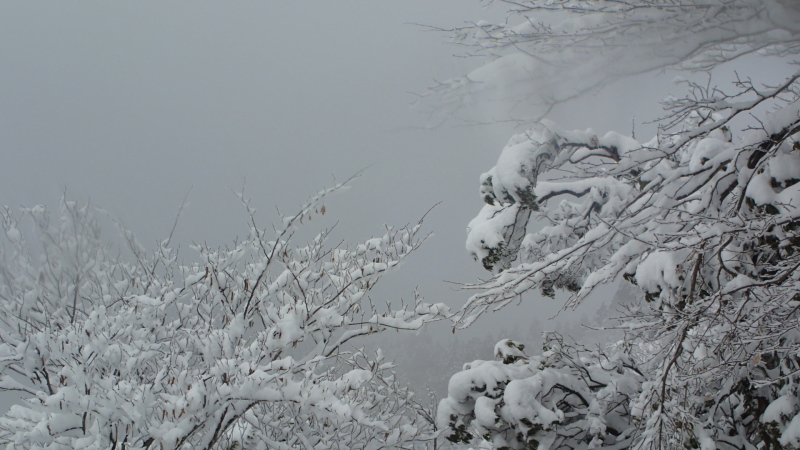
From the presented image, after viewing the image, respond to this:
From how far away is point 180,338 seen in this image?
5113mm

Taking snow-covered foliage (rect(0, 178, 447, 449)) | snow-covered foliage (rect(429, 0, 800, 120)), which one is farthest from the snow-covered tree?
snow-covered foliage (rect(0, 178, 447, 449))

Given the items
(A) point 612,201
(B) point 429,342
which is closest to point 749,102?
(A) point 612,201

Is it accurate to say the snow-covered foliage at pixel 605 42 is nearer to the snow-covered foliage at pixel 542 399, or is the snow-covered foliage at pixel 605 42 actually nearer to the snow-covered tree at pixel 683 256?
the snow-covered tree at pixel 683 256

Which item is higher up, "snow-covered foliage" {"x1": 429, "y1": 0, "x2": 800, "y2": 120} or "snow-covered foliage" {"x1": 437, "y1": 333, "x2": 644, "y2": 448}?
"snow-covered foliage" {"x1": 429, "y1": 0, "x2": 800, "y2": 120}

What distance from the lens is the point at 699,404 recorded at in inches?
141

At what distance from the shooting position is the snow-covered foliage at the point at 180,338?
3.50m

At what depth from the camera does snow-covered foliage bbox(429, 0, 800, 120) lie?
2451 millimetres

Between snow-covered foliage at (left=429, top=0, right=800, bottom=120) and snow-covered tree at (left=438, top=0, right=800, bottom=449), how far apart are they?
0.03 ft

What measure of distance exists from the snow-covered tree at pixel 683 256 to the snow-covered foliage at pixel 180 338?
45.7 inches

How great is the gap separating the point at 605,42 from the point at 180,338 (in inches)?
195

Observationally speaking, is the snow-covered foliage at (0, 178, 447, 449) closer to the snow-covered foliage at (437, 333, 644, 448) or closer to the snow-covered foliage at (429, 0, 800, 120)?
the snow-covered foliage at (437, 333, 644, 448)

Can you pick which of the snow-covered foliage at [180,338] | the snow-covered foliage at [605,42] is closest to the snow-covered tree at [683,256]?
the snow-covered foliage at [605,42]

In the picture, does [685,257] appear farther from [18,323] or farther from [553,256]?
[18,323]

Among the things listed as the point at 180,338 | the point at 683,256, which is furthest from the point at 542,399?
the point at 180,338
